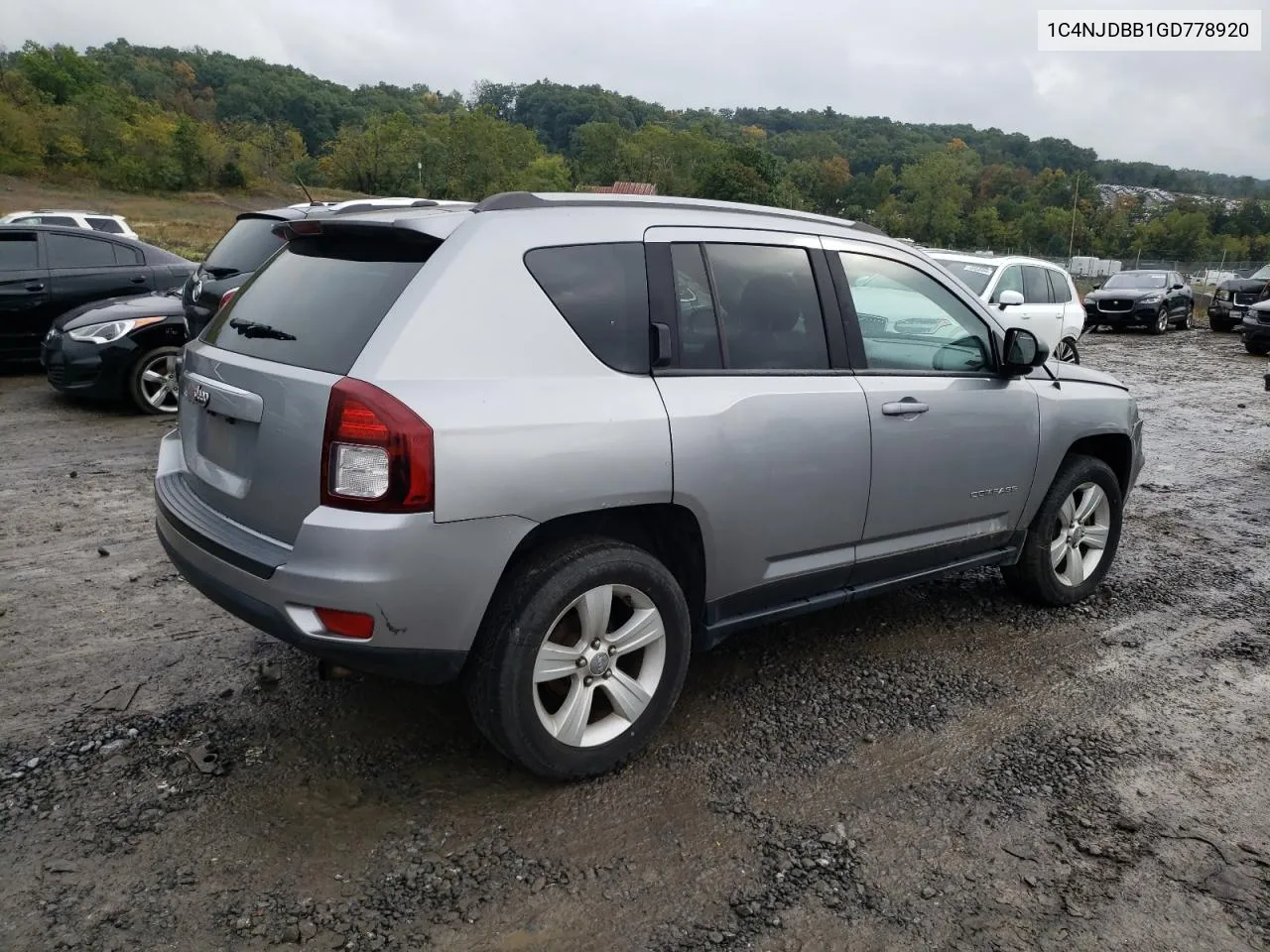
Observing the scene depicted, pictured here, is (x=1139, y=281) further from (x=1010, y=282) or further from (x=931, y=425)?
(x=931, y=425)

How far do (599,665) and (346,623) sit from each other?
0.82 metres

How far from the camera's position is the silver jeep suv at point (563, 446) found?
2.67m

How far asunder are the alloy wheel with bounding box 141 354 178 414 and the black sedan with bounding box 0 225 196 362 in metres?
1.91

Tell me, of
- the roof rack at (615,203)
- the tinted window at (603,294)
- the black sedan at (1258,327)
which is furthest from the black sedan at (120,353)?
the black sedan at (1258,327)

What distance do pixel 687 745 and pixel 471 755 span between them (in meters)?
0.75

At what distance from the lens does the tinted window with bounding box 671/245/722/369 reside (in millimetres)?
3242

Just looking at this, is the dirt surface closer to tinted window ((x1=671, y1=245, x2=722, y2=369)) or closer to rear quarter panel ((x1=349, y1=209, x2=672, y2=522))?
rear quarter panel ((x1=349, y1=209, x2=672, y2=522))

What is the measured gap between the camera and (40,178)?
76375 millimetres

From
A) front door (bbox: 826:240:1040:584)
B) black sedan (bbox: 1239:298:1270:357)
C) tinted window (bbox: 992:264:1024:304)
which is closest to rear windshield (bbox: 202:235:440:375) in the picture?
front door (bbox: 826:240:1040:584)

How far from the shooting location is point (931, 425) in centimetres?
381

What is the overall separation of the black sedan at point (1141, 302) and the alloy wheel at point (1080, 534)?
60.8ft

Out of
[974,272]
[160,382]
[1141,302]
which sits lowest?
[160,382]

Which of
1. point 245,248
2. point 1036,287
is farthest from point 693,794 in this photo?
point 1036,287

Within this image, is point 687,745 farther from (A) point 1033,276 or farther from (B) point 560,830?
(A) point 1033,276
